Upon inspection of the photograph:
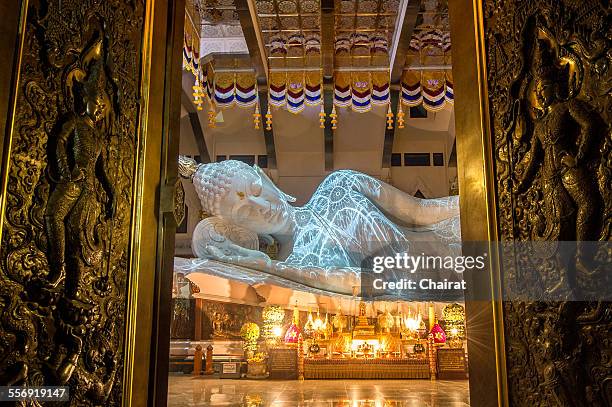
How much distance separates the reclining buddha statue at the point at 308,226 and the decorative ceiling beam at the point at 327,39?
182 centimetres

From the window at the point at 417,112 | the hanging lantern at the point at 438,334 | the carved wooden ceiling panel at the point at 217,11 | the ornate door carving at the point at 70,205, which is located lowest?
the hanging lantern at the point at 438,334

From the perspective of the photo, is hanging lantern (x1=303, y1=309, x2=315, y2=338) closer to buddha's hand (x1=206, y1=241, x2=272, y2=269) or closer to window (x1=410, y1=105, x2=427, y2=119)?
buddha's hand (x1=206, y1=241, x2=272, y2=269)

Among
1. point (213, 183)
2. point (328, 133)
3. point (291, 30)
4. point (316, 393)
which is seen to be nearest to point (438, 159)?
point (328, 133)

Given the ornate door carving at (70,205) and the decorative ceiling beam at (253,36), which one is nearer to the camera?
the ornate door carving at (70,205)

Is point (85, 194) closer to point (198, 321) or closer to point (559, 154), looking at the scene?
point (559, 154)

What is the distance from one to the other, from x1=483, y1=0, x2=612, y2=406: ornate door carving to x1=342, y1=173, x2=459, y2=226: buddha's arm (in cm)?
685

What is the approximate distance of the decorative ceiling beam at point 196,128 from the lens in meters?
9.46

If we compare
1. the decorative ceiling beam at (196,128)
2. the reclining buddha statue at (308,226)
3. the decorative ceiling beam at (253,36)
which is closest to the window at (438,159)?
the reclining buddha statue at (308,226)

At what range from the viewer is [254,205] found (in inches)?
310

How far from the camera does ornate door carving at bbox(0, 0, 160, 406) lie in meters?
1.85

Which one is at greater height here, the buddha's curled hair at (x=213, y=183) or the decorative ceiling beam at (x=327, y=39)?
the decorative ceiling beam at (x=327, y=39)

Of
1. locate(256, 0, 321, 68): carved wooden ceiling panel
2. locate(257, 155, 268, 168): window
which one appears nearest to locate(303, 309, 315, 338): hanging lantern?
locate(257, 155, 268, 168): window

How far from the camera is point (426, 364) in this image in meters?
7.32

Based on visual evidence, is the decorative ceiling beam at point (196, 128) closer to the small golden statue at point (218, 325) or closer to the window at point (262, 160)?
the window at point (262, 160)
